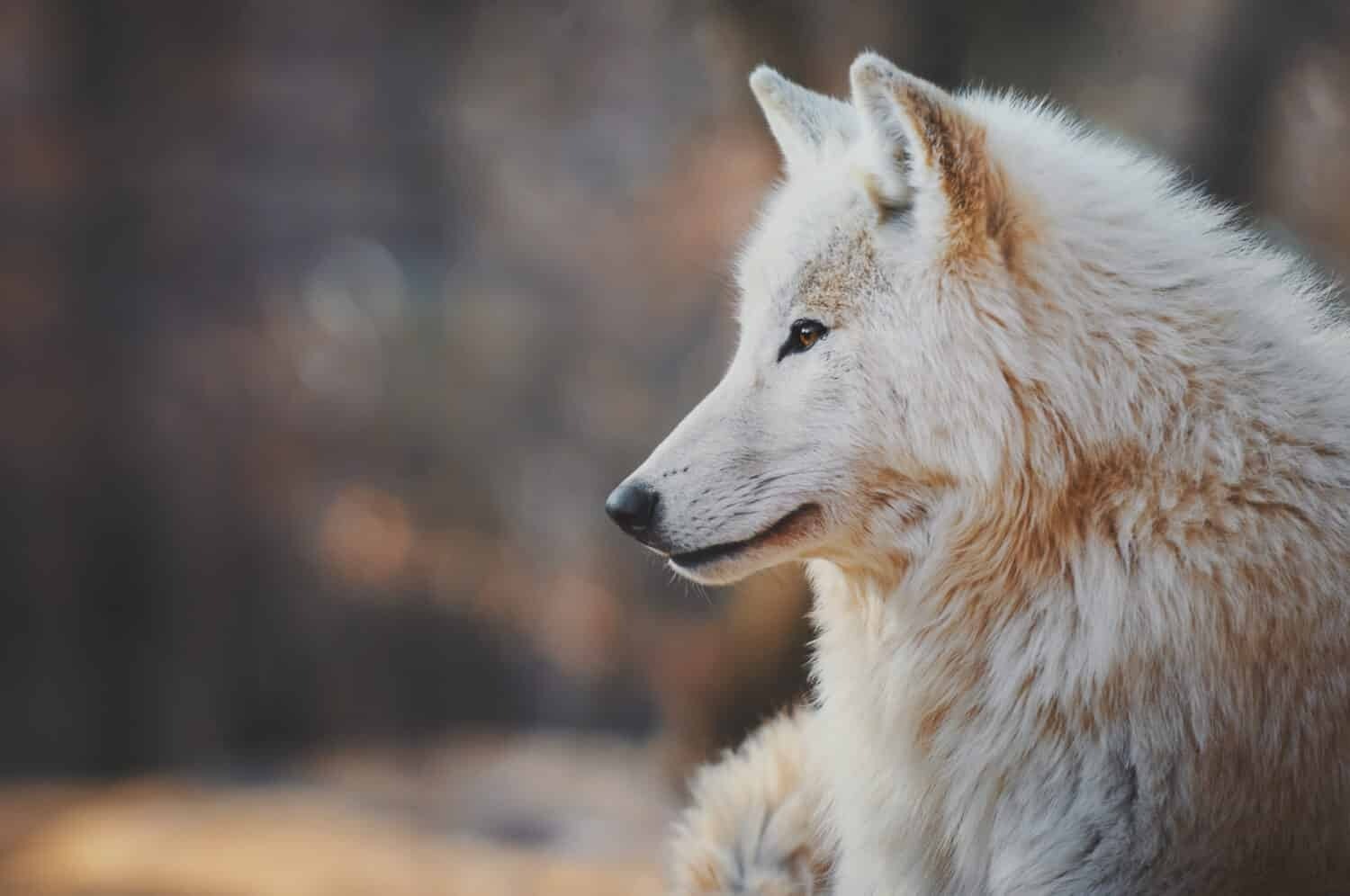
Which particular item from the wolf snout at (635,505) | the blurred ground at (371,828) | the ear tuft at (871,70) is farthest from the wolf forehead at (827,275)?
the blurred ground at (371,828)

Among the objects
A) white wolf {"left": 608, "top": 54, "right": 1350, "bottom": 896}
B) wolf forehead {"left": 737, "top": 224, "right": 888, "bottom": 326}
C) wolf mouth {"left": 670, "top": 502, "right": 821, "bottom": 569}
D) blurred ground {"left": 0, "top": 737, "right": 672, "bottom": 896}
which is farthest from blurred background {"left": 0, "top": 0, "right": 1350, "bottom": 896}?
wolf mouth {"left": 670, "top": 502, "right": 821, "bottom": 569}

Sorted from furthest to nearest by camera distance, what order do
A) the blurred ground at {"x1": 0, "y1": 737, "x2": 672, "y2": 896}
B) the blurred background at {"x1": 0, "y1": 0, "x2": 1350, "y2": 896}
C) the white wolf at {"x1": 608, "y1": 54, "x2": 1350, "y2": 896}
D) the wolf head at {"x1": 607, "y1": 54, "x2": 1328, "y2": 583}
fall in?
the blurred background at {"x1": 0, "y1": 0, "x2": 1350, "y2": 896} → the blurred ground at {"x1": 0, "y1": 737, "x2": 672, "y2": 896} → the wolf head at {"x1": 607, "y1": 54, "x2": 1328, "y2": 583} → the white wolf at {"x1": 608, "y1": 54, "x2": 1350, "y2": 896}

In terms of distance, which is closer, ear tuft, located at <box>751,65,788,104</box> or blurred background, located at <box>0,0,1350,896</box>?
ear tuft, located at <box>751,65,788,104</box>

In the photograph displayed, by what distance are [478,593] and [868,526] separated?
5.60m

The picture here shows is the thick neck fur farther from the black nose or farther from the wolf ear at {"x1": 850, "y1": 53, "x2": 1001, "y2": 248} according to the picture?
the black nose

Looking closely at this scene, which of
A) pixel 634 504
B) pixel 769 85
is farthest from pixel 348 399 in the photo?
pixel 634 504

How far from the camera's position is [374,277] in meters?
7.33

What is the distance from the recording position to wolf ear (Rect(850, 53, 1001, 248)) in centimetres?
178

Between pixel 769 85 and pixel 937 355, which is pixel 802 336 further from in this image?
pixel 769 85

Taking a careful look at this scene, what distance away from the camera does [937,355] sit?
1.90 m

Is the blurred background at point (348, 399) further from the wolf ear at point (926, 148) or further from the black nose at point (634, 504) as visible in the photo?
the black nose at point (634, 504)

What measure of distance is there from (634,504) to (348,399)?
5.70 meters

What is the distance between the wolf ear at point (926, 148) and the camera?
1.78 m

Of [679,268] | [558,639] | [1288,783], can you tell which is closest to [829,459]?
[1288,783]
